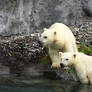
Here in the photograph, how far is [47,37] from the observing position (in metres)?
13.6

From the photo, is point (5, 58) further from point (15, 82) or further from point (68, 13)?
point (68, 13)

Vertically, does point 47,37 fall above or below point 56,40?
Answer: above

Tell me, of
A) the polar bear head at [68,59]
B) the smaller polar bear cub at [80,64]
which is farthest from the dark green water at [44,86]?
the polar bear head at [68,59]

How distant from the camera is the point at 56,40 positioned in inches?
549

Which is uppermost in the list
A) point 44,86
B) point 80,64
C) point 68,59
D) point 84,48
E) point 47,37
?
point 47,37

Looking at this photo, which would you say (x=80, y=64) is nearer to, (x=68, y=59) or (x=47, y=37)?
(x=68, y=59)

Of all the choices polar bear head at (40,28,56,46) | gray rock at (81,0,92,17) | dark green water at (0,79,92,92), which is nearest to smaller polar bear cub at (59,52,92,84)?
dark green water at (0,79,92,92)

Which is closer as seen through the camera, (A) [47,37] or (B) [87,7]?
(A) [47,37]

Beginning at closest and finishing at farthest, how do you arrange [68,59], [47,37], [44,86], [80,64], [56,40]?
[44,86] → [68,59] → [80,64] → [47,37] → [56,40]

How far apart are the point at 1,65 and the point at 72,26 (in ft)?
21.3

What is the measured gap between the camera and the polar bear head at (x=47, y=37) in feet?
44.5

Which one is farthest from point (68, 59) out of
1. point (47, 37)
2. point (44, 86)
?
point (47, 37)

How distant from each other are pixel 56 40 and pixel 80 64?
173cm

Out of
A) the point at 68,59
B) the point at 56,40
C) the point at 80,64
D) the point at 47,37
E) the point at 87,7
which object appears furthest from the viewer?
the point at 87,7
